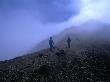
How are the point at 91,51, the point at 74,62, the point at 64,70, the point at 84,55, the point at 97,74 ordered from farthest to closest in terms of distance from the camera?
the point at 91,51 < the point at 84,55 < the point at 74,62 < the point at 64,70 < the point at 97,74

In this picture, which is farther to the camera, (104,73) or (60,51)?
(60,51)

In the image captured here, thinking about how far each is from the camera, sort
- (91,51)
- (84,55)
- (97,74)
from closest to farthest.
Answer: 1. (97,74)
2. (84,55)
3. (91,51)

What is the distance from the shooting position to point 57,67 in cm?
5766

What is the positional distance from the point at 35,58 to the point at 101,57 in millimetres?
21222

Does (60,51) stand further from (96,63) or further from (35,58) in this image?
(96,63)

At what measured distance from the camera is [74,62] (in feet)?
198

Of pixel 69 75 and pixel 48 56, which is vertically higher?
pixel 48 56

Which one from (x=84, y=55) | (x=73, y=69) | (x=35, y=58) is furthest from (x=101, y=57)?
(x=35, y=58)

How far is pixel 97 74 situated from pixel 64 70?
890 centimetres

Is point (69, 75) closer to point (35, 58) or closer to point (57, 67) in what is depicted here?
point (57, 67)

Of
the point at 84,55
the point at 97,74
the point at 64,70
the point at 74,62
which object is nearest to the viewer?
the point at 97,74

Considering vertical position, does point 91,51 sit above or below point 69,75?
above

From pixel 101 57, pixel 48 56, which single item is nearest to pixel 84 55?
pixel 101 57

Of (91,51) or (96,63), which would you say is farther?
(91,51)
